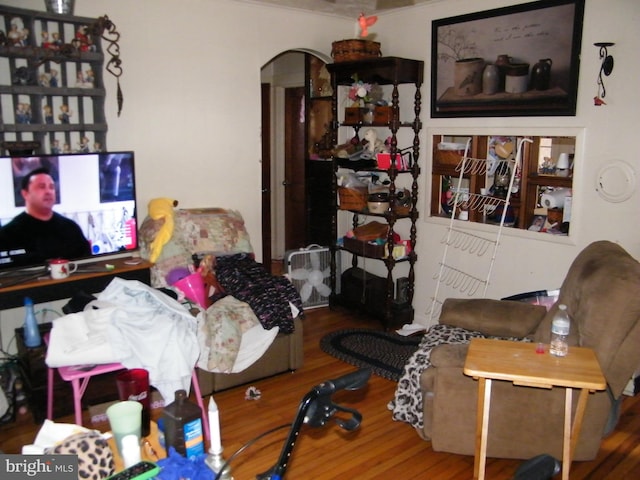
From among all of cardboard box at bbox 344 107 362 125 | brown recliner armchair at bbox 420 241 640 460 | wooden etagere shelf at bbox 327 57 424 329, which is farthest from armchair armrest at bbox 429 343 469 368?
cardboard box at bbox 344 107 362 125

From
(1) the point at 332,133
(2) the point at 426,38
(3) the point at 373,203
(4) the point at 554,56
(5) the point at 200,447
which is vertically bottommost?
(5) the point at 200,447

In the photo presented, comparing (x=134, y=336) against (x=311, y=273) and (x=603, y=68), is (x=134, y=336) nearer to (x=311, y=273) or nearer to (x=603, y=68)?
(x=311, y=273)

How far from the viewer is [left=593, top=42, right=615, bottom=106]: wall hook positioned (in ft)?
10.4

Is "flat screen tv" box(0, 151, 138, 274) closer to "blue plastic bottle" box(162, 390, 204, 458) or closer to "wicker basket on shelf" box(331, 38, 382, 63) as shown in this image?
"blue plastic bottle" box(162, 390, 204, 458)

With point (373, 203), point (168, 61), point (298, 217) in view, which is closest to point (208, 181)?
point (168, 61)

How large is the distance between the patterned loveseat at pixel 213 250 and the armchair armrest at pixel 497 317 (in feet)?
3.38

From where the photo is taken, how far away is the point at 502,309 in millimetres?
3135

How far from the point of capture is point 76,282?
312 cm

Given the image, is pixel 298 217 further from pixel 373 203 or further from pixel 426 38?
pixel 426 38

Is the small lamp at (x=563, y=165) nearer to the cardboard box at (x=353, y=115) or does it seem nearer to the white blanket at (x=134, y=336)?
the cardboard box at (x=353, y=115)

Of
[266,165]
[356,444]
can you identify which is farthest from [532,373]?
[266,165]

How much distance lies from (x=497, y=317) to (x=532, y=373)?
932 millimetres

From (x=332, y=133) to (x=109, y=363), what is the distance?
2.95m

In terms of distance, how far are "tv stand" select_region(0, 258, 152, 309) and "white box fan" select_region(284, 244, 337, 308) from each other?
1560 mm
